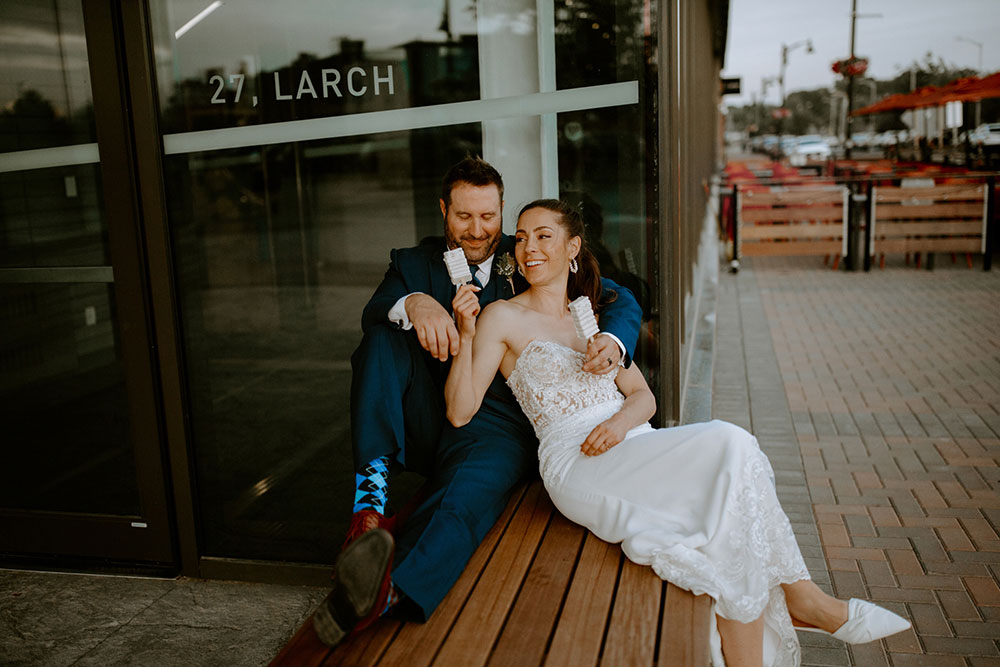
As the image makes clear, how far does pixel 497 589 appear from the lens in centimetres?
230

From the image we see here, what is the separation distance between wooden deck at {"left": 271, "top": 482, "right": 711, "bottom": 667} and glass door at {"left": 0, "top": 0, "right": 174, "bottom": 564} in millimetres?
1734

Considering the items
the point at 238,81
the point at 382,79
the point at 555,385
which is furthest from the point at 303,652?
the point at 238,81

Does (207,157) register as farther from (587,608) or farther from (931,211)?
(931,211)

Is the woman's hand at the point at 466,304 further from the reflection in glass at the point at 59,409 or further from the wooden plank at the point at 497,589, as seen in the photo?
the reflection in glass at the point at 59,409

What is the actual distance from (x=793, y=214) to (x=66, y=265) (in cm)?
966

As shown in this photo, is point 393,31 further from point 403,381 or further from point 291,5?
point 403,381

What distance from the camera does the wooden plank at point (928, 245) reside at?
10.8 meters

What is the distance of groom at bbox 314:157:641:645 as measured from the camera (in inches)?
96.2

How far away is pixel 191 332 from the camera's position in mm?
3570

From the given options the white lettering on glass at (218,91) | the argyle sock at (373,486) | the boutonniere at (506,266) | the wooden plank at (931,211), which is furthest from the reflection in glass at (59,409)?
the wooden plank at (931,211)

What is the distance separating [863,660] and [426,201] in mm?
4885

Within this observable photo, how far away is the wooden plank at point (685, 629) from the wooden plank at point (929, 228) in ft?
33.1

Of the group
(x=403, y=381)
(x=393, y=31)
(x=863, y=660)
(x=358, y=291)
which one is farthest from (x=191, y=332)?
(x=358, y=291)

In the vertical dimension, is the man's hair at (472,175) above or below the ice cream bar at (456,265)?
above
